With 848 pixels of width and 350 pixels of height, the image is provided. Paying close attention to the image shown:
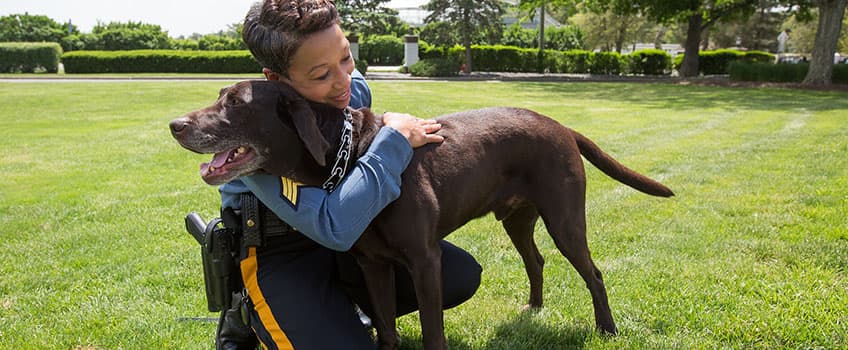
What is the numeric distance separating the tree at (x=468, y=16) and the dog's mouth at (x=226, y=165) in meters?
33.8

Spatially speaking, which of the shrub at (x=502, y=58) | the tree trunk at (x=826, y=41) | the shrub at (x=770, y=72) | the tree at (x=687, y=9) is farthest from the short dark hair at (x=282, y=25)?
the shrub at (x=502, y=58)

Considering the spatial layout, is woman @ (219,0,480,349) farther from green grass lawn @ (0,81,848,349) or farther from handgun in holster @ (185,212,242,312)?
green grass lawn @ (0,81,848,349)

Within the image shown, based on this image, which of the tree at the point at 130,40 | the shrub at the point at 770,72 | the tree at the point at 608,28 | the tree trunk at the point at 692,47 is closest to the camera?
the shrub at the point at 770,72

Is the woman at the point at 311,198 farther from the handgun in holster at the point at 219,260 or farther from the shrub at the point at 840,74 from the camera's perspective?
the shrub at the point at 840,74

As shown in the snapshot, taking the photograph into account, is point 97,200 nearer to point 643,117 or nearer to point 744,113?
point 643,117

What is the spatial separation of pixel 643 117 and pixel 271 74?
470 inches

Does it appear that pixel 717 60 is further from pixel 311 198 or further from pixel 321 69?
pixel 311 198

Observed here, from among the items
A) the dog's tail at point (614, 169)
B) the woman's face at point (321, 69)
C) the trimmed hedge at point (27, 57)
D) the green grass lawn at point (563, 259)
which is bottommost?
the green grass lawn at point (563, 259)

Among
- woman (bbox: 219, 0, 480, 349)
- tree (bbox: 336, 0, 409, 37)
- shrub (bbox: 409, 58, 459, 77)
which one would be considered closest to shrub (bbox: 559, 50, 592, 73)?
shrub (bbox: 409, 58, 459, 77)

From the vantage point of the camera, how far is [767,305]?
342 cm

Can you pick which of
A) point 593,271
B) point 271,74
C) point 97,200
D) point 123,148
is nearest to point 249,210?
point 271,74

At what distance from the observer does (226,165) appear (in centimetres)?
216

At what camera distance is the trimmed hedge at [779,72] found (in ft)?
75.7

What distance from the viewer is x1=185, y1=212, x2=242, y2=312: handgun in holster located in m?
2.61
